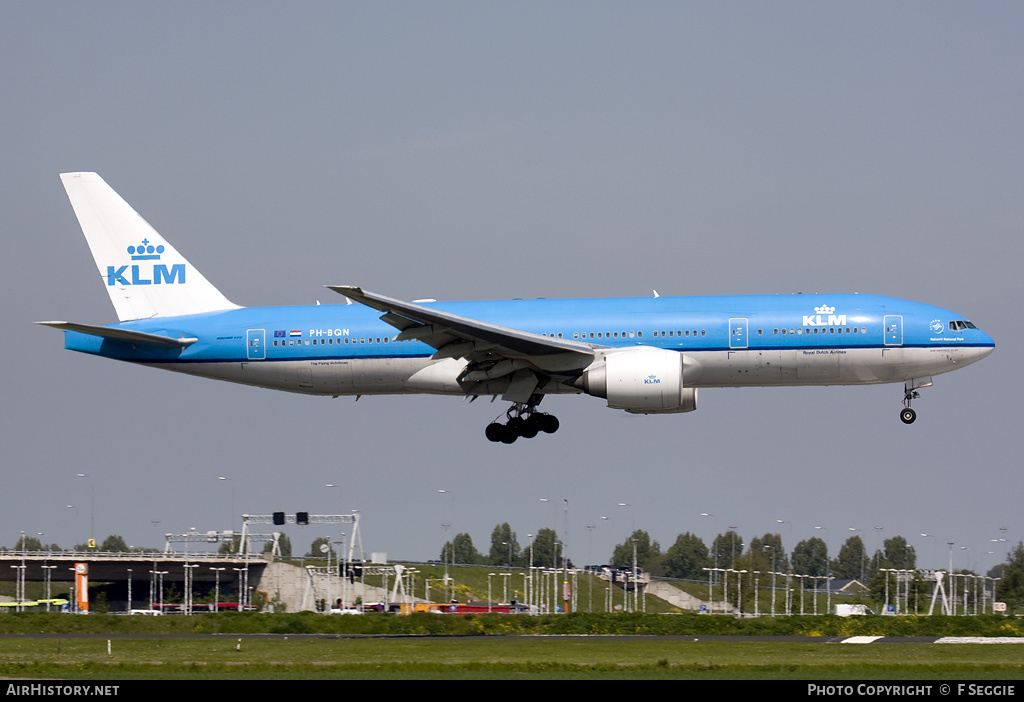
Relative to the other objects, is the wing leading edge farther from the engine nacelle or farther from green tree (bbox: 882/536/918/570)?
green tree (bbox: 882/536/918/570)

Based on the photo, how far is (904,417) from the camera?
4016 centimetres

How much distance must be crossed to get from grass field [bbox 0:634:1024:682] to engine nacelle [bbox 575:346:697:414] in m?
6.96

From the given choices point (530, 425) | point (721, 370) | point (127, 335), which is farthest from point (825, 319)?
point (127, 335)

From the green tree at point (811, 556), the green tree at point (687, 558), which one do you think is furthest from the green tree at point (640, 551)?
the green tree at point (811, 556)

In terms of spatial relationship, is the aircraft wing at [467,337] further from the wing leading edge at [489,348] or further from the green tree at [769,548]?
the green tree at [769,548]

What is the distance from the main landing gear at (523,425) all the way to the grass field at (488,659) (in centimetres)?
837

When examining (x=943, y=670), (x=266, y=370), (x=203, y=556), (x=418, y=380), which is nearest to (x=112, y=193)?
(x=266, y=370)

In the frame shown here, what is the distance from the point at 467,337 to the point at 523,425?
16.4ft

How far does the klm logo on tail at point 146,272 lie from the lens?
144 feet

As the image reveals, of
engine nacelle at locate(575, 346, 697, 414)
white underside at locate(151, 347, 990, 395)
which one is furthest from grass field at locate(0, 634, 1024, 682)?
white underside at locate(151, 347, 990, 395)

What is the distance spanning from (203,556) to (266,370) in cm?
6999

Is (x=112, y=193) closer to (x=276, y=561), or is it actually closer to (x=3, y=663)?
(x=3, y=663)
